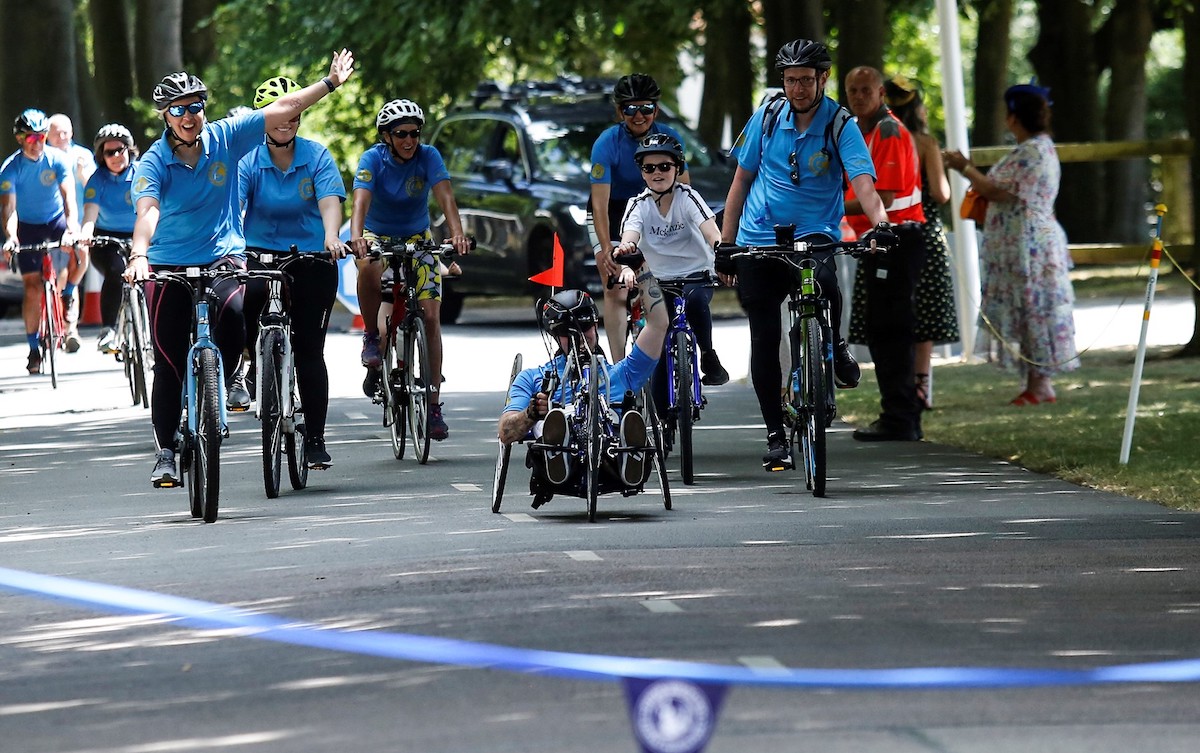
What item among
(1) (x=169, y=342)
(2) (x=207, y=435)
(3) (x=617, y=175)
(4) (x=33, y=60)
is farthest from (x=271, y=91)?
(4) (x=33, y=60)

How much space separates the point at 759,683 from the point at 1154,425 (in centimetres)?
784

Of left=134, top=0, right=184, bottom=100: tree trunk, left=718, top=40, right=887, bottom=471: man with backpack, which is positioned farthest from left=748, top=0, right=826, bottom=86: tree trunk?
left=718, top=40, right=887, bottom=471: man with backpack

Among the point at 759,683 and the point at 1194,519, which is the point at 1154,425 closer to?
the point at 1194,519

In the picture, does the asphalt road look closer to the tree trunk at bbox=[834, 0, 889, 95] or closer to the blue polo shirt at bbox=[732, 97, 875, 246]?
the blue polo shirt at bbox=[732, 97, 875, 246]

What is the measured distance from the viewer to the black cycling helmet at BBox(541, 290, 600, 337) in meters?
9.95

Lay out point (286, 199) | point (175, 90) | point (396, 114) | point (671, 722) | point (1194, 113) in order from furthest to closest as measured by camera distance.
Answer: point (1194, 113) < point (396, 114) < point (286, 199) < point (175, 90) < point (671, 722)

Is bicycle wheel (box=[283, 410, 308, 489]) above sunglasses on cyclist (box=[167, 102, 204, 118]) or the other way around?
the other way around

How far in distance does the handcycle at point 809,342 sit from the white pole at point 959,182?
7674 millimetres

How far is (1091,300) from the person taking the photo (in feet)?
88.3

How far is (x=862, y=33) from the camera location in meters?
24.2

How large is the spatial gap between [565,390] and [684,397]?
5.65 feet

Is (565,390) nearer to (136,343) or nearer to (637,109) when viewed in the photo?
(637,109)

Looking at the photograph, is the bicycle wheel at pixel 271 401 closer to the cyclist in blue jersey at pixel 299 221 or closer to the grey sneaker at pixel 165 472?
the cyclist in blue jersey at pixel 299 221

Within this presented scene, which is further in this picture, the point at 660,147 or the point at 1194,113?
the point at 1194,113
